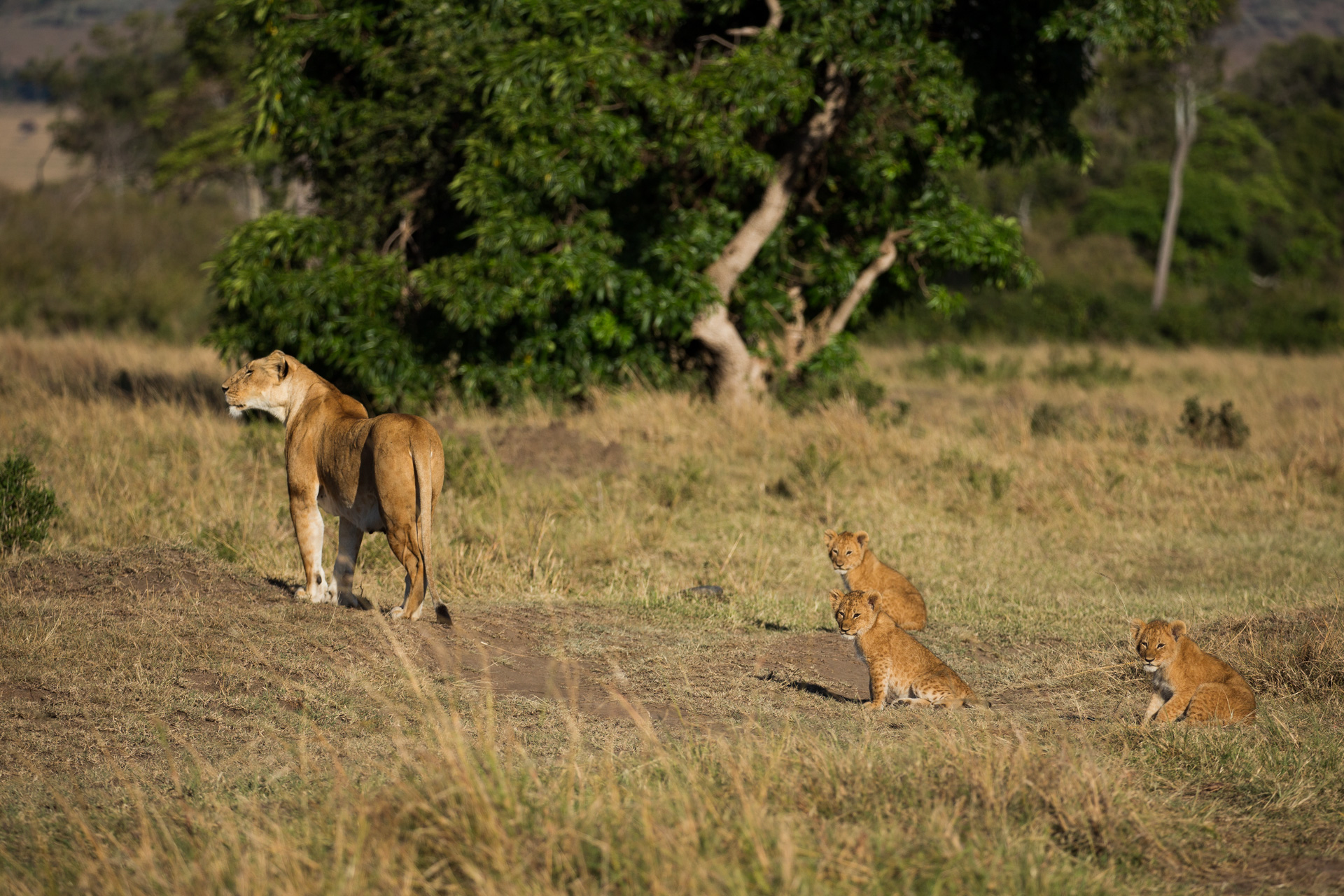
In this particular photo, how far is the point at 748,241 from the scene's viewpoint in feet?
47.2

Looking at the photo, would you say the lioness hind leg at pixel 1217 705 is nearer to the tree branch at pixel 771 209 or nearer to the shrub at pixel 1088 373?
the tree branch at pixel 771 209

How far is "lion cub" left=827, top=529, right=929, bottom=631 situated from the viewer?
6773 mm

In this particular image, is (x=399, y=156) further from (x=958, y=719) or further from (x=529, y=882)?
(x=529, y=882)

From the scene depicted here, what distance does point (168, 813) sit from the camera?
414 cm

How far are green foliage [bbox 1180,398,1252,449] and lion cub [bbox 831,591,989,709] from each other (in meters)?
9.27

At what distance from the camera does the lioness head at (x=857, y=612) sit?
226 inches

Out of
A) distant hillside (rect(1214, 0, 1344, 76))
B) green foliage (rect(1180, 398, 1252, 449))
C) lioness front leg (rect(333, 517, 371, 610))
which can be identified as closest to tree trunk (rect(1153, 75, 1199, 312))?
green foliage (rect(1180, 398, 1252, 449))

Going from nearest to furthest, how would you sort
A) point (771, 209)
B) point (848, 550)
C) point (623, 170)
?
point (848, 550), point (623, 170), point (771, 209)

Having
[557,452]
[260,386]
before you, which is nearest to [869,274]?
[557,452]

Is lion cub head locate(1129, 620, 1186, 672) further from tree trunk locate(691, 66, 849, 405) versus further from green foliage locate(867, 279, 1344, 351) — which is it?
green foliage locate(867, 279, 1344, 351)

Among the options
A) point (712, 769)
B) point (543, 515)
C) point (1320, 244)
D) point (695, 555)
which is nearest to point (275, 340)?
point (543, 515)

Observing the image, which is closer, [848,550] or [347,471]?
[347,471]

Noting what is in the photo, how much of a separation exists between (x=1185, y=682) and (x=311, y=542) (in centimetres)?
441

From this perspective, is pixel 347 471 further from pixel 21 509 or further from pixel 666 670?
pixel 21 509
